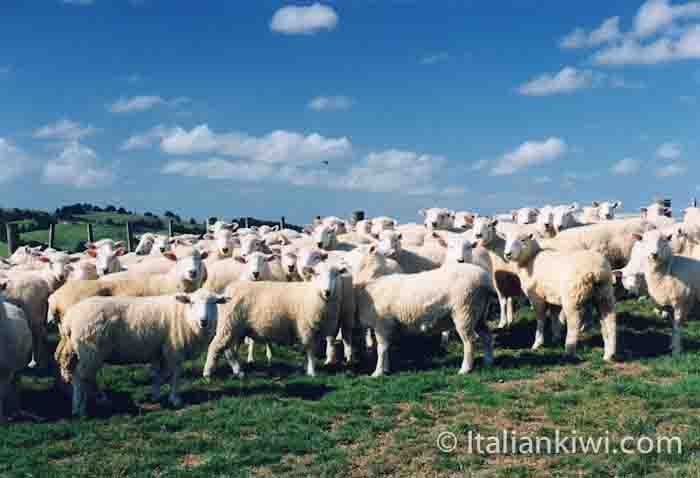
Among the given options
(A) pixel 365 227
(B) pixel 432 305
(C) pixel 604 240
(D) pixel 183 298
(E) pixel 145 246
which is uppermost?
(A) pixel 365 227

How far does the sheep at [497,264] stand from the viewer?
13.5 metres

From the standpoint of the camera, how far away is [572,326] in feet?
37.4

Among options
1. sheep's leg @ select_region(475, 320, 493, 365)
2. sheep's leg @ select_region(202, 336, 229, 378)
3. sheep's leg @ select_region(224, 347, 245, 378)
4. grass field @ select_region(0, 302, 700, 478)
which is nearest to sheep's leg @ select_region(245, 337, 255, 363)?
grass field @ select_region(0, 302, 700, 478)

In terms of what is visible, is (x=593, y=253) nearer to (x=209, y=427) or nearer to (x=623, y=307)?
(x=623, y=307)

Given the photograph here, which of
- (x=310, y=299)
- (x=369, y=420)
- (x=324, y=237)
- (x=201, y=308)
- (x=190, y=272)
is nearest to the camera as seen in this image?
(x=369, y=420)

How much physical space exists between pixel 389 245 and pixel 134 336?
224 inches

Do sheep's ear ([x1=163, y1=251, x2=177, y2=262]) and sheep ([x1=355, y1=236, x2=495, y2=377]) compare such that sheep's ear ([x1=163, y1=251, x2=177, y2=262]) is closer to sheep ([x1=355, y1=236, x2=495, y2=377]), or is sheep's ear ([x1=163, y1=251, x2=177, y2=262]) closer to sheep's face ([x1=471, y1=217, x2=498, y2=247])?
sheep ([x1=355, y1=236, x2=495, y2=377])

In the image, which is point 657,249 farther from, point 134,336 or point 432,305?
point 134,336

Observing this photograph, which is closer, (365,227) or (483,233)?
(483,233)

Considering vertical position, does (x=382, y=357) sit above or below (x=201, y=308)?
below

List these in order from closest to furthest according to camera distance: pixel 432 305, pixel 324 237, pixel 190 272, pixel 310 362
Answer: pixel 432 305, pixel 310 362, pixel 190 272, pixel 324 237

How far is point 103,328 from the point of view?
9711mm

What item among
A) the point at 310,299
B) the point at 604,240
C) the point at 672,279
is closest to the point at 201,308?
the point at 310,299

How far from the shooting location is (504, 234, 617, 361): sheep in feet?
37.0
